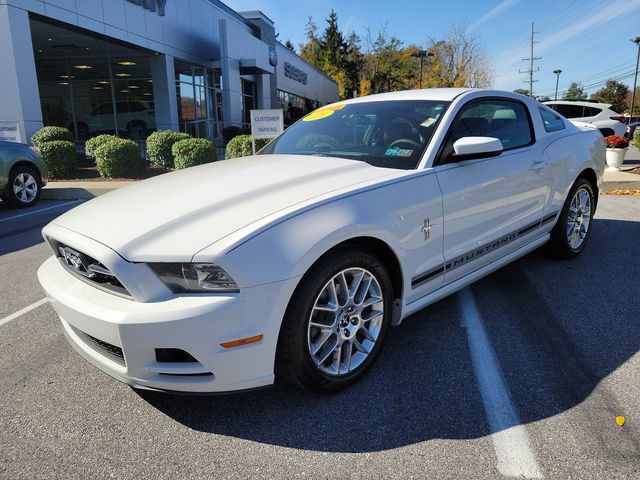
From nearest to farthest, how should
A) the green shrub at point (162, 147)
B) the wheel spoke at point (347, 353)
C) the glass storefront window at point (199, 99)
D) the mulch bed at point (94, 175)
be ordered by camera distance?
the wheel spoke at point (347, 353) → the mulch bed at point (94, 175) → the green shrub at point (162, 147) → the glass storefront window at point (199, 99)

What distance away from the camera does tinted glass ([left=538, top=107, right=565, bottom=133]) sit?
440 cm

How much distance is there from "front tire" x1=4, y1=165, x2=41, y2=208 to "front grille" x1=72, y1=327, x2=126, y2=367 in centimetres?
745

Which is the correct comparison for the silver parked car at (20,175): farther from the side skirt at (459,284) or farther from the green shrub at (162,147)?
the side skirt at (459,284)

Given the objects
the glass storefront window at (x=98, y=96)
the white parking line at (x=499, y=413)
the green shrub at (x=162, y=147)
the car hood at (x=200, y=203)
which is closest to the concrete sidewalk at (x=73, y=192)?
the green shrub at (x=162, y=147)

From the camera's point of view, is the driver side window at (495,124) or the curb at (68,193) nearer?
the driver side window at (495,124)

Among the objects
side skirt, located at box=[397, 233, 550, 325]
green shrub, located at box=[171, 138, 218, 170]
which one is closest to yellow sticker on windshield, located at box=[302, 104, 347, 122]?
side skirt, located at box=[397, 233, 550, 325]

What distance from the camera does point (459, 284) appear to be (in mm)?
3322

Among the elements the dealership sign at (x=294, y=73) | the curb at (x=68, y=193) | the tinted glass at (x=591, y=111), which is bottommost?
the curb at (x=68, y=193)

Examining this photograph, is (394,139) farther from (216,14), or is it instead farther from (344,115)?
(216,14)

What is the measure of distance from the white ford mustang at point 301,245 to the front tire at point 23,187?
22.1 ft

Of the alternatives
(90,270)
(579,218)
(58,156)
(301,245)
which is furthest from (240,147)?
(301,245)

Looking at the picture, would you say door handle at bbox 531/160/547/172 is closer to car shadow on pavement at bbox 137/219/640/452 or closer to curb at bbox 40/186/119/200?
car shadow on pavement at bbox 137/219/640/452

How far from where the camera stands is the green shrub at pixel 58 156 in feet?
39.0

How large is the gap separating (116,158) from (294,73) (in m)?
28.5
